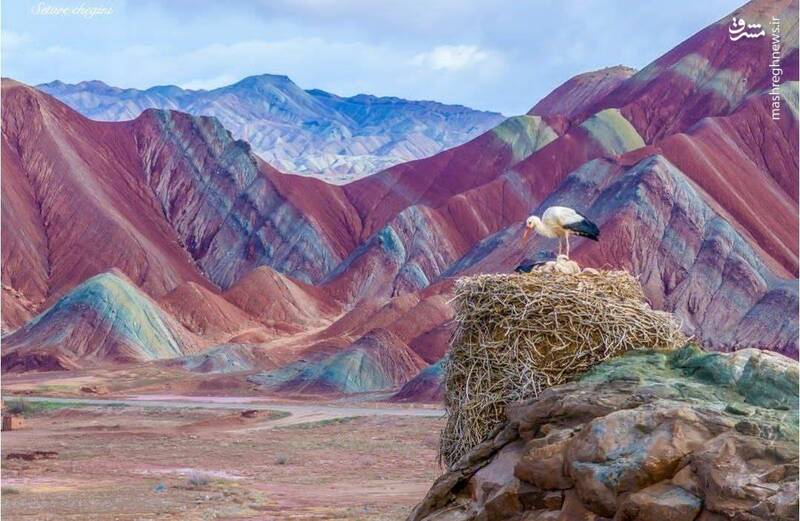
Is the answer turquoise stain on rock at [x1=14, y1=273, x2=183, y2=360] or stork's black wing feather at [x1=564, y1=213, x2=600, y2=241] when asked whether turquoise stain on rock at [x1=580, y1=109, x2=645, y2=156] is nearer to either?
turquoise stain on rock at [x1=14, y1=273, x2=183, y2=360]

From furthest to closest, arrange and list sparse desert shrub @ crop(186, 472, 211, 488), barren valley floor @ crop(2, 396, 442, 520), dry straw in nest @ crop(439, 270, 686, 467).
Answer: sparse desert shrub @ crop(186, 472, 211, 488) < barren valley floor @ crop(2, 396, 442, 520) < dry straw in nest @ crop(439, 270, 686, 467)

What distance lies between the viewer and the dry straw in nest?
7.38 meters

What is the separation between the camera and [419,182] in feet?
417

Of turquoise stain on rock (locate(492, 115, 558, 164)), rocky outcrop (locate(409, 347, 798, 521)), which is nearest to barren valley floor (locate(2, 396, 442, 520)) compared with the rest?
rocky outcrop (locate(409, 347, 798, 521))

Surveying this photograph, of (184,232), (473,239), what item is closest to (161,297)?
(184,232)

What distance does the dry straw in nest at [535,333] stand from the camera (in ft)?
24.2

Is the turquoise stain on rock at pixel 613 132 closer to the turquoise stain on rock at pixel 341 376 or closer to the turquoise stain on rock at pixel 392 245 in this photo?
the turquoise stain on rock at pixel 392 245

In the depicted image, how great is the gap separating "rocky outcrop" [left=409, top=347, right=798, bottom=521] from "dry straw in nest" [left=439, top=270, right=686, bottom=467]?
0.25 metres

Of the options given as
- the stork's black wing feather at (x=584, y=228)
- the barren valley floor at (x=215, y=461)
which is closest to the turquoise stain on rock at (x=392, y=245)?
the barren valley floor at (x=215, y=461)

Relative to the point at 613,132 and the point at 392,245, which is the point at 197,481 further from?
the point at 613,132

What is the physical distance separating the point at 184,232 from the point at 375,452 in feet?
258

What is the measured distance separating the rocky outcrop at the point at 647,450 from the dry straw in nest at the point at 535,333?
0.83 feet

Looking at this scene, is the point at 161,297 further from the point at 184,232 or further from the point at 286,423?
the point at 286,423

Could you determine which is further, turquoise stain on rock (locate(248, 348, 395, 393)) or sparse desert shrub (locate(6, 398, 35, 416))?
turquoise stain on rock (locate(248, 348, 395, 393))
